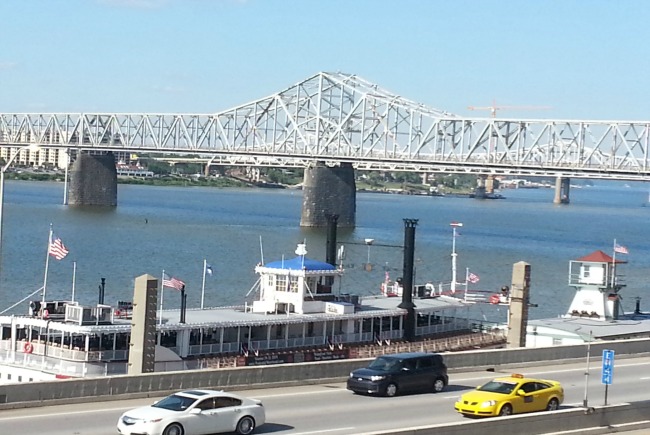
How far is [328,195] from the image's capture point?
16925cm

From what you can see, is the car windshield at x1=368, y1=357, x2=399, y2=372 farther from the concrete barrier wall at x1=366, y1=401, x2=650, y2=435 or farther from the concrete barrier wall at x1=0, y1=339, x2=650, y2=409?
the concrete barrier wall at x1=366, y1=401, x2=650, y2=435

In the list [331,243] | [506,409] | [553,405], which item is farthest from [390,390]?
[331,243]

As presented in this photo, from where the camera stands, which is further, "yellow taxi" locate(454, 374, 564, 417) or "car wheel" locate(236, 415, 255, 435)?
"yellow taxi" locate(454, 374, 564, 417)

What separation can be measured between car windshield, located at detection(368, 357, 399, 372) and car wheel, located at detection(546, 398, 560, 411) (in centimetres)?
413

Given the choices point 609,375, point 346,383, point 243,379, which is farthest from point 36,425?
point 609,375

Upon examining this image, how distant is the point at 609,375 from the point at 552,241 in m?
125

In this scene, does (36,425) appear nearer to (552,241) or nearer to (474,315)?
(474,315)

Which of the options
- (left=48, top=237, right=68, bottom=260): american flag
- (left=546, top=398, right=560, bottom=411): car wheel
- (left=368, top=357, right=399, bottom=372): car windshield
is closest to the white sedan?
(left=368, top=357, right=399, bottom=372): car windshield

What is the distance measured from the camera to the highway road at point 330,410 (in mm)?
28375

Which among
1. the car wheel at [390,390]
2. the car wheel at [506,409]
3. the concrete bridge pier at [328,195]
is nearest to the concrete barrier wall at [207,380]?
the car wheel at [390,390]

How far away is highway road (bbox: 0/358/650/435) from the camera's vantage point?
93.1 ft

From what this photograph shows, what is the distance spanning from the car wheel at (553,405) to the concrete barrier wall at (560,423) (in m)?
1.46

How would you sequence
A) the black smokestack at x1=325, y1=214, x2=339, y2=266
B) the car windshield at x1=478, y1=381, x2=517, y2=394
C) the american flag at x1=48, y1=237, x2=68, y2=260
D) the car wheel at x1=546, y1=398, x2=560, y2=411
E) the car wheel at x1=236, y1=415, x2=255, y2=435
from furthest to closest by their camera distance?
1. the black smokestack at x1=325, y1=214, x2=339, y2=266
2. the american flag at x1=48, y1=237, x2=68, y2=260
3. the car wheel at x1=546, y1=398, x2=560, y2=411
4. the car windshield at x1=478, y1=381, x2=517, y2=394
5. the car wheel at x1=236, y1=415, x2=255, y2=435

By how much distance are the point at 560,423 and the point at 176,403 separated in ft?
27.3
